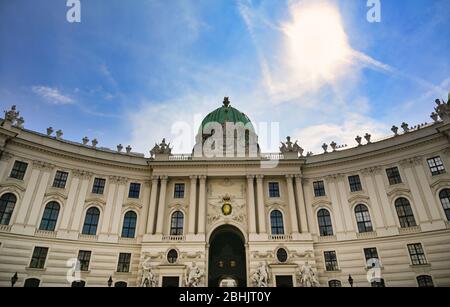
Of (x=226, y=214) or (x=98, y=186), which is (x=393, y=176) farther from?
(x=98, y=186)

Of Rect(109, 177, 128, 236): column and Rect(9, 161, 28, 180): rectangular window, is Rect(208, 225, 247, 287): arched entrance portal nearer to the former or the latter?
Rect(109, 177, 128, 236): column

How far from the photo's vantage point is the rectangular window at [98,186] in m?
33.6

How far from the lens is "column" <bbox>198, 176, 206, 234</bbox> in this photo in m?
32.9

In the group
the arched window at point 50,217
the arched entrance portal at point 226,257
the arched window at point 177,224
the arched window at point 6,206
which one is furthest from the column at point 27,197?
the arched entrance portal at point 226,257

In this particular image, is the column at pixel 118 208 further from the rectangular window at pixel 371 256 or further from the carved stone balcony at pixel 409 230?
the carved stone balcony at pixel 409 230

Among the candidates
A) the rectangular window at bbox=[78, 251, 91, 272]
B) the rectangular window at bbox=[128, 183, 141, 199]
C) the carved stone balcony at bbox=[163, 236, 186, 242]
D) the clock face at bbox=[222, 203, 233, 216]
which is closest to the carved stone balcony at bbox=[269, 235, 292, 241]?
the clock face at bbox=[222, 203, 233, 216]

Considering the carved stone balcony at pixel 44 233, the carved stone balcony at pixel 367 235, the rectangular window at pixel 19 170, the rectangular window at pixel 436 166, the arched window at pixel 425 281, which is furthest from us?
the carved stone balcony at pixel 367 235

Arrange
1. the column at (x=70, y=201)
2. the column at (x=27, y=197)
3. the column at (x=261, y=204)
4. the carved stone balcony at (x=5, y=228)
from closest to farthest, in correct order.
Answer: the carved stone balcony at (x=5, y=228) → the column at (x=27, y=197) → the column at (x=70, y=201) → the column at (x=261, y=204)

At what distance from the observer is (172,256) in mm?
31328

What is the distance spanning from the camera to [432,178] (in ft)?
95.7

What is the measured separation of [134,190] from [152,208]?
13.1ft

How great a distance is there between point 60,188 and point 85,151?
560 centimetres

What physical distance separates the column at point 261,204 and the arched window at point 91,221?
65.5ft
